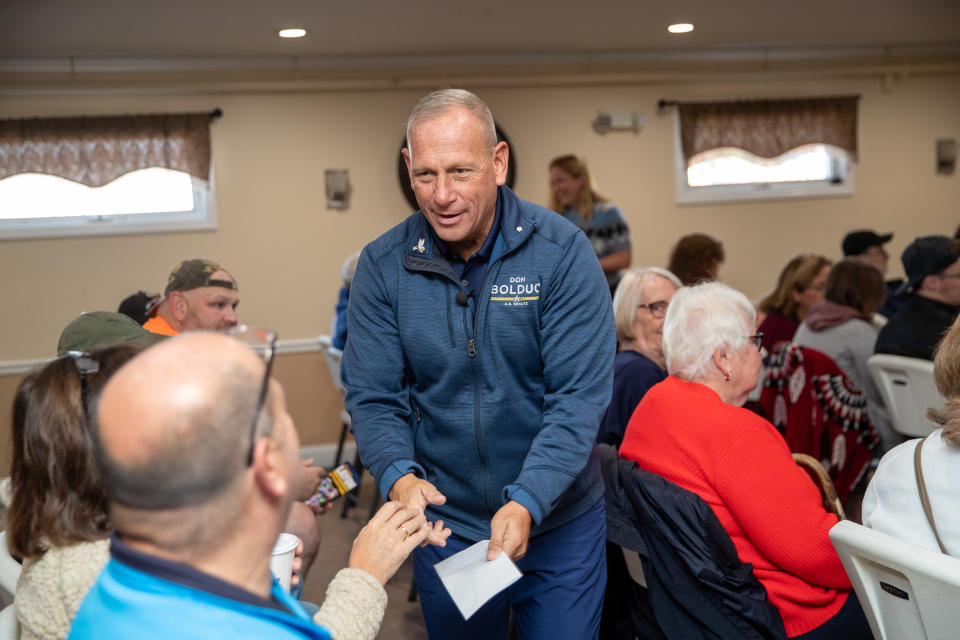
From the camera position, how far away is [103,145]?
5.26m

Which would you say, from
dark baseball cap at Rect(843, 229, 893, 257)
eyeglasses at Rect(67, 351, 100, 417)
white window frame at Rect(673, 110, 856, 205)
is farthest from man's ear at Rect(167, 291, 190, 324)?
dark baseball cap at Rect(843, 229, 893, 257)

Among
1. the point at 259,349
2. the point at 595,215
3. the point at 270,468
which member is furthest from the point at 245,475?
the point at 595,215

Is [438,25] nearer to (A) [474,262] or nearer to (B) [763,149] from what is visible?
(B) [763,149]

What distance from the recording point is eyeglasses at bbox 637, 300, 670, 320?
9.25 feet

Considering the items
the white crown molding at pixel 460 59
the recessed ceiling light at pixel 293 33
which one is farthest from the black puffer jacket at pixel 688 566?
the white crown molding at pixel 460 59

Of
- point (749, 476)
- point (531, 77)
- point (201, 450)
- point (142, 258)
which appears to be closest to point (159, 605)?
point (201, 450)

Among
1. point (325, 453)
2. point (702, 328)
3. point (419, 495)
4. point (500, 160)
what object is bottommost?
point (325, 453)

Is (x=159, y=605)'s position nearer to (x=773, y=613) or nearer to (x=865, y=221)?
(x=773, y=613)

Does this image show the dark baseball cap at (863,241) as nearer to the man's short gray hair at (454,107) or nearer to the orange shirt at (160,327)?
the orange shirt at (160,327)

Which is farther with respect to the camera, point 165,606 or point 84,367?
point 84,367

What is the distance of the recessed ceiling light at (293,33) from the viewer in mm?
4778

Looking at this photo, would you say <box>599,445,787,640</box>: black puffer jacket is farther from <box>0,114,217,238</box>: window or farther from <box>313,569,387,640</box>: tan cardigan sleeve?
<box>0,114,217,238</box>: window

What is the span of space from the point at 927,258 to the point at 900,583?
247cm

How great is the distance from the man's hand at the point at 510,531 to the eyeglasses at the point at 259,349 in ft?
2.20
